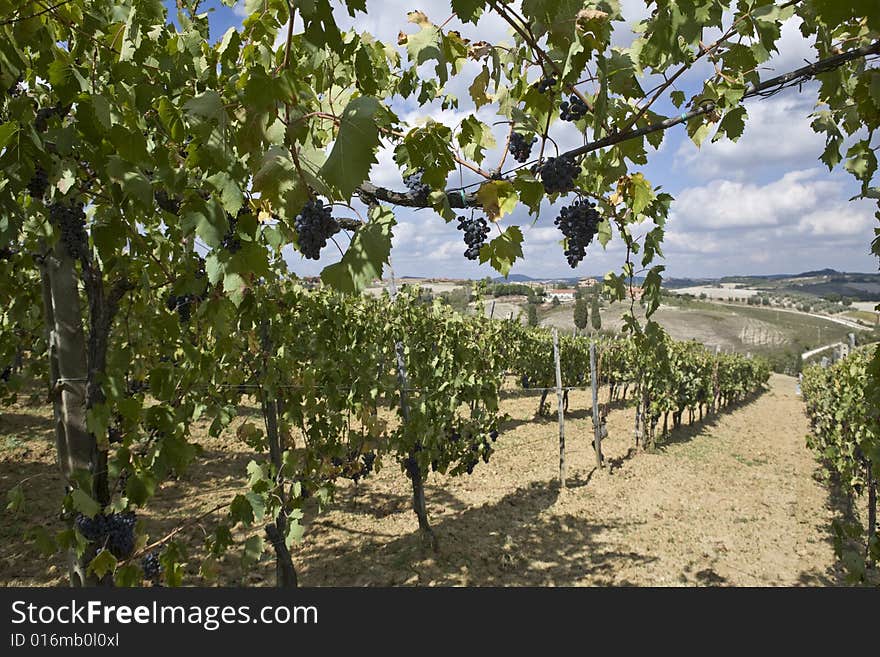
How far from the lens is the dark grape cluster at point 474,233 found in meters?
1.79

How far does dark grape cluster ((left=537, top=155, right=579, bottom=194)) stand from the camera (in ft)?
4.92

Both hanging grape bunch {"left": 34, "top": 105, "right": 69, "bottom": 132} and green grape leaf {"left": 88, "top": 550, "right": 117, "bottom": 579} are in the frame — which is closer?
hanging grape bunch {"left": 34, "top": 105, "right": 69, "bottom": 132}

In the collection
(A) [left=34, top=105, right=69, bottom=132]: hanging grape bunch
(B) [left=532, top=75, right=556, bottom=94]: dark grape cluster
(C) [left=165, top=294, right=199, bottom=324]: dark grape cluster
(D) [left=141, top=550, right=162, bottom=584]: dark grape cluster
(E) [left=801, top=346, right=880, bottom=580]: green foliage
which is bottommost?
(E) [left=801, top=346, right=880, bottom=580]: green foliage

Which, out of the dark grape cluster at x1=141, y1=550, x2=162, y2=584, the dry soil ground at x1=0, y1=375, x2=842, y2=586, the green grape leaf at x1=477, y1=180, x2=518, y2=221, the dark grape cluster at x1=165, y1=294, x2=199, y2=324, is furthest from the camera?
the dry soil ground at x1=0, y1=375, x2=842, y2=586

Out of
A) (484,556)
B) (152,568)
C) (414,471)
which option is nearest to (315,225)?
(152,568)

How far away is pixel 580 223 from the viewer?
2023mm

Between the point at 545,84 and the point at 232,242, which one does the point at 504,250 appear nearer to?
the point at 545,84

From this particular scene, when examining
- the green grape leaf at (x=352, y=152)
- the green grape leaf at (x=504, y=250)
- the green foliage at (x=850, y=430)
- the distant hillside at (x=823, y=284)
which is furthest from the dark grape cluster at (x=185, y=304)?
the distant hillside at (x=823, y=284)

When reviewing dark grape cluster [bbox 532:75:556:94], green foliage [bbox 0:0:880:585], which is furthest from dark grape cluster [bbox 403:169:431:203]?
dark grape cluster [bbox 532:75:556:94]

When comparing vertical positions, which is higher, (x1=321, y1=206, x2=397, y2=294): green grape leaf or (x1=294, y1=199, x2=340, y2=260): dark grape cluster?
(x1=294, y1=199, x2=340, y2=260): dark grape cluster

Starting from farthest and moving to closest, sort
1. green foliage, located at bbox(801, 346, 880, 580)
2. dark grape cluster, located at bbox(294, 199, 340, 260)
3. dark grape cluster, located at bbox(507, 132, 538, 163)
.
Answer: green foliage, located at bbox(801, 346, 880, 580) → dark grape cluster, located at bbox(507, 132, 538, 163) → dark grape cluster, located at bbox(294, 199, 340, 260)

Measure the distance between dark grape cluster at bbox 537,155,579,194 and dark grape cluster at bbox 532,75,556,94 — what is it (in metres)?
0.26

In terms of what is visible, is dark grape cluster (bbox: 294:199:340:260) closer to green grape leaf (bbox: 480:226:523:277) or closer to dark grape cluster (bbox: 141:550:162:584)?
green grape leaf (bbox: 480:226:523:277)

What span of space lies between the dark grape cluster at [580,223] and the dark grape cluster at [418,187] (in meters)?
0.67
